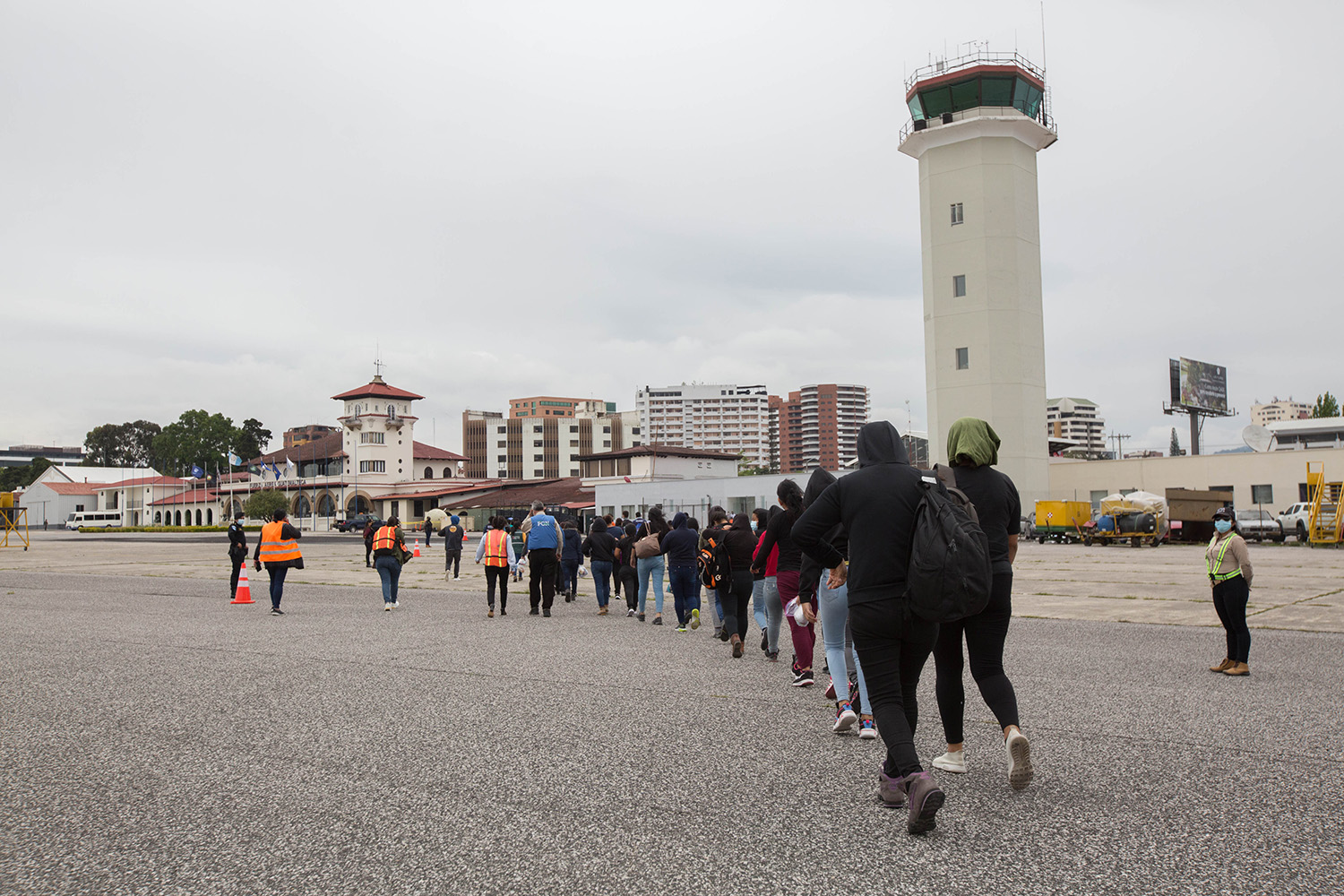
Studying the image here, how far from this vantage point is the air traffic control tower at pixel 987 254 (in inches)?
1937

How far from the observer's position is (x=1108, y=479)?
182 ft

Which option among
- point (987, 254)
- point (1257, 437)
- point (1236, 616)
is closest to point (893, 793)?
point (1236, 616)

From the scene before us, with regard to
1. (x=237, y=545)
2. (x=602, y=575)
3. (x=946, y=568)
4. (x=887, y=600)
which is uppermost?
(x=946, y=568)

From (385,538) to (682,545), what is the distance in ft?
17.2

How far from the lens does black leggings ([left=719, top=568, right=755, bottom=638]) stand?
396 inches

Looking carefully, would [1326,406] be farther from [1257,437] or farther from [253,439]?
[253,439]

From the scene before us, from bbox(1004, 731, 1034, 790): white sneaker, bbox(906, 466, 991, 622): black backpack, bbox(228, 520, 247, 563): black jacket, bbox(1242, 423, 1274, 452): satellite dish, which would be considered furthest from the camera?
bbox(1242, 423, 1274, 452): satellite dish

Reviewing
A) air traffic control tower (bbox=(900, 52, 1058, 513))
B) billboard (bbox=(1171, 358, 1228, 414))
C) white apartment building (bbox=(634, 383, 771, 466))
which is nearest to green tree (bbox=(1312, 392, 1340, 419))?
billboard (bbox=(1171, 358, 1228, 414))

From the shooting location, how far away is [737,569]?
10.2 metres

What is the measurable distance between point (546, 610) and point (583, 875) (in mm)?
10577

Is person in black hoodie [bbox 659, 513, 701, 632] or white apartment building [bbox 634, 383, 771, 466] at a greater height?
white apartment building [bbox 634, 383, 771, 466]

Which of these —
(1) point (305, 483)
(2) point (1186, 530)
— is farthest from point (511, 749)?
(1) point (305, 483)

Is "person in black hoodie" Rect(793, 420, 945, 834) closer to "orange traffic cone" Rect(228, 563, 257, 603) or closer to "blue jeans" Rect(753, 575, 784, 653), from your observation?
"blue jeans" Rect(753, 575, 784, 653)

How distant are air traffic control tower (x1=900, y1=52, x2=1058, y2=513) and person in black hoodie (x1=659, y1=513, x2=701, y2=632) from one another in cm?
3879
